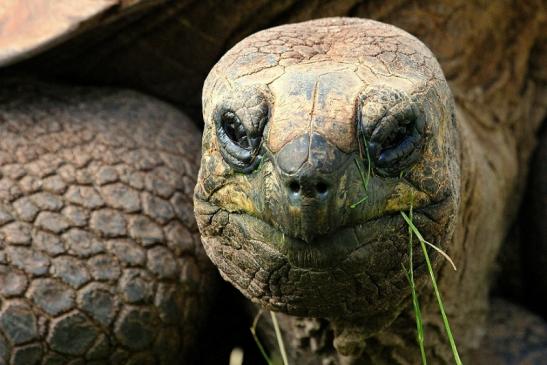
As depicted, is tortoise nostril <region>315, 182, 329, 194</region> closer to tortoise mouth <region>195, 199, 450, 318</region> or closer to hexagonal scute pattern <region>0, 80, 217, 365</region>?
tortoise mouth <region>195, 199, 450, 318</region>

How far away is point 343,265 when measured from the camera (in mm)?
1903

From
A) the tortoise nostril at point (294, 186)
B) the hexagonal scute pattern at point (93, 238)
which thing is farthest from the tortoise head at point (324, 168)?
the hexagonal scute pattern at point (93, 238)

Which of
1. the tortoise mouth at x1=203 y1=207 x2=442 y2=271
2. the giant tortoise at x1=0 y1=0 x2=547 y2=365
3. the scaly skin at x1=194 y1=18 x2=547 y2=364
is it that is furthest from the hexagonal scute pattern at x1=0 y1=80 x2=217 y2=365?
the tortoise mouth at x1=203 y1=207 x2=442 y2=271

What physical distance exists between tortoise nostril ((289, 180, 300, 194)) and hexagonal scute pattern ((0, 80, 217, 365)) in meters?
0.98

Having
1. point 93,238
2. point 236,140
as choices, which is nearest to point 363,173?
point 236,140

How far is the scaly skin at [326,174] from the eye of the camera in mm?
1819

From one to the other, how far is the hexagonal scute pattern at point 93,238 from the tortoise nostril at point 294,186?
3.22 feet

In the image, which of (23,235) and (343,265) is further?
(23,235)

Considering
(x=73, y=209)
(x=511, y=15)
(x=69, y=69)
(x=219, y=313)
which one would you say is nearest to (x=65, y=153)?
(x=73, y=209)

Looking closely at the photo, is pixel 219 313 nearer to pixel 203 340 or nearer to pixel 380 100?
pixel 203 340

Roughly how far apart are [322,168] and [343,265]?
229 millimetres

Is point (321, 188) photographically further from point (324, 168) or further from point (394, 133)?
point (394, 133)

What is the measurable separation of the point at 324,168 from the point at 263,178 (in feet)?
0.51

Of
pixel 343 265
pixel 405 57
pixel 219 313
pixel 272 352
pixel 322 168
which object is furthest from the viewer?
pixel 219 313
